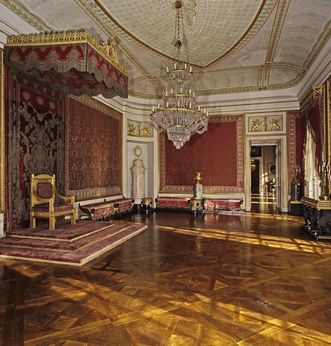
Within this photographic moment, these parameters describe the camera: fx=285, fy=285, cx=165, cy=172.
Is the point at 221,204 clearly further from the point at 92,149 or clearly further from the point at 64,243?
the point at 64,243

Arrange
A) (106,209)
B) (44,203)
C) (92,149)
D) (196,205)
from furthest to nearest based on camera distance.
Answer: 1. (196,205)
2. (92,149)
3. (106,209)
4. (44,203)

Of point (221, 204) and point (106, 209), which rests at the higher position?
point (106, 209)

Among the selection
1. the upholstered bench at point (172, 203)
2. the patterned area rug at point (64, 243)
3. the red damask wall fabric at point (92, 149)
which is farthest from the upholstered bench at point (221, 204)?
the patterned area rug at point (64, 243)

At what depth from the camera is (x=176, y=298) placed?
8.55 ft

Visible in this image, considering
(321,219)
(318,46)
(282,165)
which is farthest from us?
(282,165)

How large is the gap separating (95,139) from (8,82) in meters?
3.09

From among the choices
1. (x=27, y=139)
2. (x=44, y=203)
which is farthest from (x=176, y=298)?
(x=27, y=139)

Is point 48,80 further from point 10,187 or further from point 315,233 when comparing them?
point 315,233

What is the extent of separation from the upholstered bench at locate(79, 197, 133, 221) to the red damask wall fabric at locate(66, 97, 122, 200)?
347 mm

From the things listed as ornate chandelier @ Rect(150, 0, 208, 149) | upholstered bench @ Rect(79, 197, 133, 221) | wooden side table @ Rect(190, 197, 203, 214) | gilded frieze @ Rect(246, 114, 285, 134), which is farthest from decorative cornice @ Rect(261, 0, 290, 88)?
upholstered bench @ Rect(79, 197, 133, 221)

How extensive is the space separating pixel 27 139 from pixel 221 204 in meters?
6.21

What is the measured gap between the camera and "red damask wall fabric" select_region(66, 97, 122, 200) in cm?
675

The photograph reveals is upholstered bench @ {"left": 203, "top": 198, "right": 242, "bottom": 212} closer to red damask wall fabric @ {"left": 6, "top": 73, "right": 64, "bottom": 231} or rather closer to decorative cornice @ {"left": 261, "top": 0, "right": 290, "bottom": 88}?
decorative cornice @ {"left": 261, "top": 0, "right": 290, "bottom": 88}

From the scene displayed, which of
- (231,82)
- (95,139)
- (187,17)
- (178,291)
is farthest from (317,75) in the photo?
(178,291)
